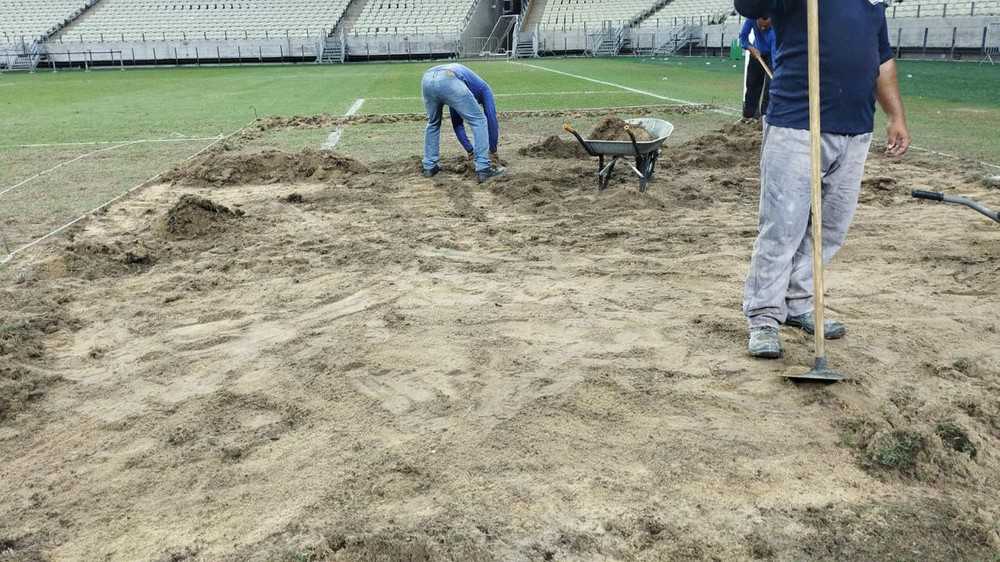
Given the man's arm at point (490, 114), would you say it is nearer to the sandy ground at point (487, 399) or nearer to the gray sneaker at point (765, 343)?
the sandy ground at point (487, 399)

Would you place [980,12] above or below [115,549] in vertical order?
above

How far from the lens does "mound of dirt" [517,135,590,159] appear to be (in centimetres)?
883

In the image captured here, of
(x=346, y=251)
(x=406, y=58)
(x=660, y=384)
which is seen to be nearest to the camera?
(x=660, y=384)

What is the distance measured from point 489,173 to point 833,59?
15.2ft

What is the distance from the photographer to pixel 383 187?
291 inches

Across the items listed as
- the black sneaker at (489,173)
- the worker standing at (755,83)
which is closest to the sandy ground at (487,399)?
the black sneaker at (489,173)

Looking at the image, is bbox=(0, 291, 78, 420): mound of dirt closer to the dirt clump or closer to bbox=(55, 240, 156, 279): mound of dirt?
bbox=(55, 240, 156, 279): mound of dirt

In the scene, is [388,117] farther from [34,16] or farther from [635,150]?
[34,16]

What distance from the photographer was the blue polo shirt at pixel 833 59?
328cm

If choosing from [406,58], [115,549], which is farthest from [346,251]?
[406,58]

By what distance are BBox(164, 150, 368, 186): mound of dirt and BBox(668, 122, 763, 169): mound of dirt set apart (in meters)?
3.44

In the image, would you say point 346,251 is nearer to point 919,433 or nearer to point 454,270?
point 454,270

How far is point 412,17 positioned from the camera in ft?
128

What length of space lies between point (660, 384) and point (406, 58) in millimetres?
35523
